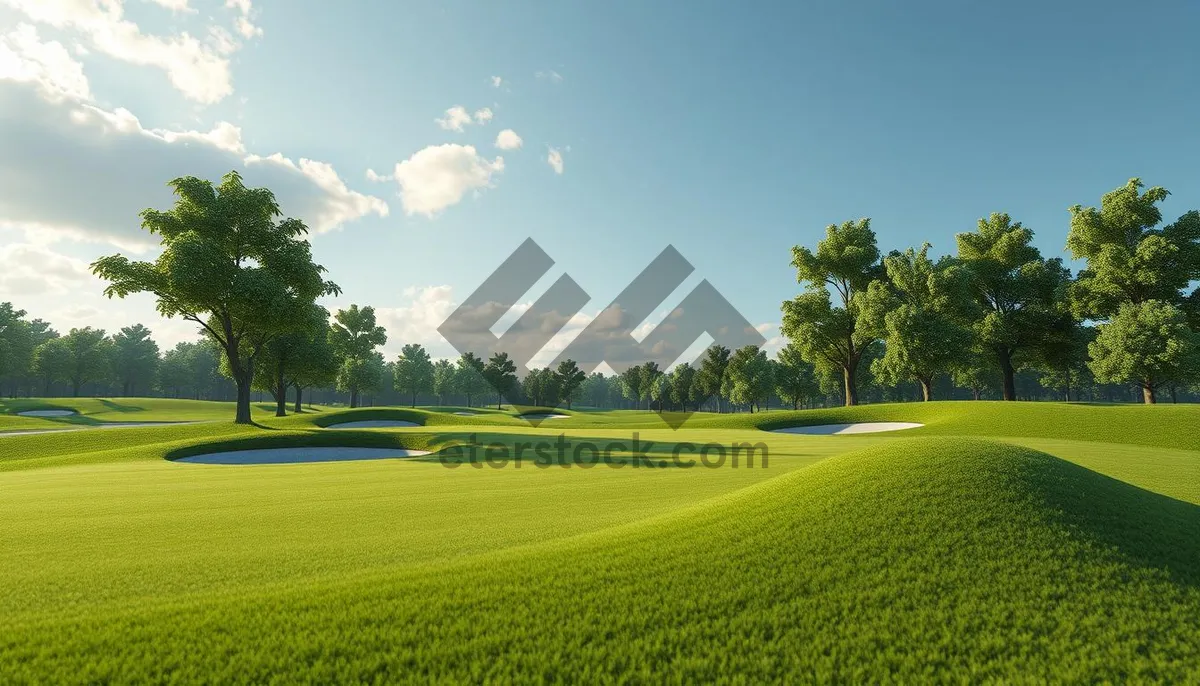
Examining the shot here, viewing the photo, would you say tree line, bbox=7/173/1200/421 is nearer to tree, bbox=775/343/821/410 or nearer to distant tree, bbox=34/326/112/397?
distant tree, bbox=34/326/112/397

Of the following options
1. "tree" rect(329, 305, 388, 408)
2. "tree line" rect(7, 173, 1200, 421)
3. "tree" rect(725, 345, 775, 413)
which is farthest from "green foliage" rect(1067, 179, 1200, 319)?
"tree" rect(329, 305, 388, 408)

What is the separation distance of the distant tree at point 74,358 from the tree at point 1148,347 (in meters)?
134

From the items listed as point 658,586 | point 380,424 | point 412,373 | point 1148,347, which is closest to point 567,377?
point 412,373

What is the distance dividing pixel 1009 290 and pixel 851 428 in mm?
22782

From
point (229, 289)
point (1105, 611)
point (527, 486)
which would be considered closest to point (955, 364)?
point (527, 486)

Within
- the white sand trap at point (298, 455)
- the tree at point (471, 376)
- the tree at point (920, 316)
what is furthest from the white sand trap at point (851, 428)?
the tree at point (471, 376)

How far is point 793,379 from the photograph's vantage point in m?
84.5

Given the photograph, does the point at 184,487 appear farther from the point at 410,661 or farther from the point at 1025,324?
the point at 1025,324

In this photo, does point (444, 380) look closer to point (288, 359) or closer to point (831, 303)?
point (288, 359)

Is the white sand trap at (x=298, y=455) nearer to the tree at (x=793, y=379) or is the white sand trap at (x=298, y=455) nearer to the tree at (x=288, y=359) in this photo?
the tree at (x=288, y=359)

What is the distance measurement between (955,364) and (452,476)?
145ft

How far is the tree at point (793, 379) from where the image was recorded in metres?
83.9

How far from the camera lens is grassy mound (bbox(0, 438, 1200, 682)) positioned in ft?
10.8

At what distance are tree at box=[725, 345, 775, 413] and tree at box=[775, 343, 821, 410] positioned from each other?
9.63 ft
